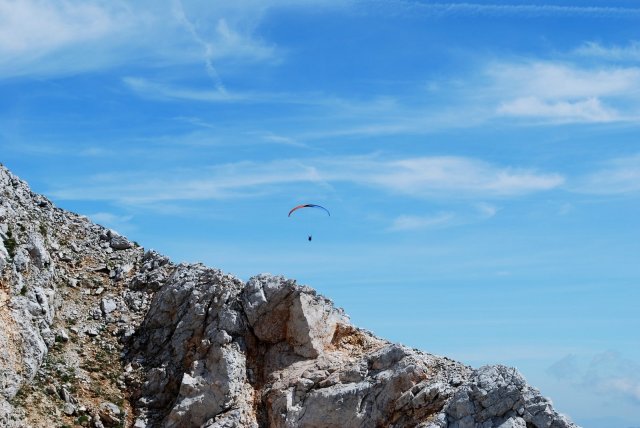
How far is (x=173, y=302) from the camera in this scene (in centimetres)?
5384

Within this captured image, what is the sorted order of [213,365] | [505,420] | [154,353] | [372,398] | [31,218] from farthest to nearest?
[31,218] < [154,353] < [213,365] < [372,398] < [505,420]

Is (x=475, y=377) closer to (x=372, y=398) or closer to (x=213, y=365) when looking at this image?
(x=372, y=398)

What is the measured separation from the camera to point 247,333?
5069cm

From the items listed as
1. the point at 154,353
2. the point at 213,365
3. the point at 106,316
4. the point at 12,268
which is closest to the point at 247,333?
the point at 213,365

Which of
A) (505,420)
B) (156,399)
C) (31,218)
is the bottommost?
(505,420)

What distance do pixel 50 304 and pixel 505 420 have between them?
84.9 ft

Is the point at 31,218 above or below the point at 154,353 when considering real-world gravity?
above

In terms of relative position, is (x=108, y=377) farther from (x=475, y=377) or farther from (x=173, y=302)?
(x=475, y=377)

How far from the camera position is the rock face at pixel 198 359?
4447 centimetres

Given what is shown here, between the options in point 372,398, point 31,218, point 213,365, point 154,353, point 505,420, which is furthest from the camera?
point 31,218

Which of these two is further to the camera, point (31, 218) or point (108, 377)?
point (31, 218)

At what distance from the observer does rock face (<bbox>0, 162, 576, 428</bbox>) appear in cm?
4447

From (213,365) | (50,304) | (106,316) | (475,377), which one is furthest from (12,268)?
(475,377)

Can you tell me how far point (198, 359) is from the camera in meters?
50.2
